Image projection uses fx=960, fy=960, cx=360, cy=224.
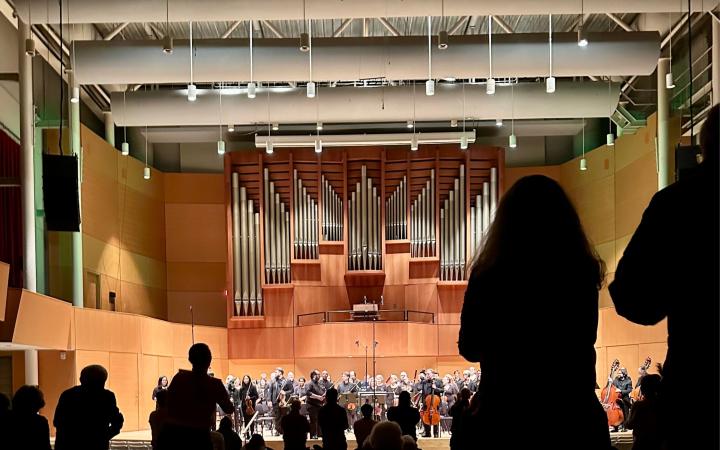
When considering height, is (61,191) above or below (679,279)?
above

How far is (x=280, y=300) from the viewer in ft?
65.2

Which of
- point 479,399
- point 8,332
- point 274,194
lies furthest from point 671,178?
point 479,399

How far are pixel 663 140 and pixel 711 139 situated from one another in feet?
43.5

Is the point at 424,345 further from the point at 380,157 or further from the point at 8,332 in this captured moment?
the point at 8,332

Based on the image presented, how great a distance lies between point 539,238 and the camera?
83.4 inches

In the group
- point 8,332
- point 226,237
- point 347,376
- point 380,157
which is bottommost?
point 347,376

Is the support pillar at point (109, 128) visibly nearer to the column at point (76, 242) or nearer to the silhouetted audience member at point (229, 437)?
the column at point (76, 242)

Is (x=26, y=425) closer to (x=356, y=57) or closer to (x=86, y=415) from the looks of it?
(x=86, y=415)

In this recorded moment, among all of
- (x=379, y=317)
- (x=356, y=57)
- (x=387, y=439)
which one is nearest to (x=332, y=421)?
(x=387, y=439)

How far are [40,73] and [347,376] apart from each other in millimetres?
7066

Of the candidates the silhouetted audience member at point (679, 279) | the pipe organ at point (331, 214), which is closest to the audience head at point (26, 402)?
the silhouetted audience member at point (679, 279)

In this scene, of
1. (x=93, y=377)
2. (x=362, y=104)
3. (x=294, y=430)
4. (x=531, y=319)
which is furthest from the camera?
(x=362, y=104)

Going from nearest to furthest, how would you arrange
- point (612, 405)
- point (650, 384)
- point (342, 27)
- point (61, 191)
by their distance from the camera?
1. point (650, 384)
2. point (61, 191)
3. point (612, 405)
4. point (342, 27)

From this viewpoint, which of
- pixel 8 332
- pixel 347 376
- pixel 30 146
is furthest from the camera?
pixel 347 376
